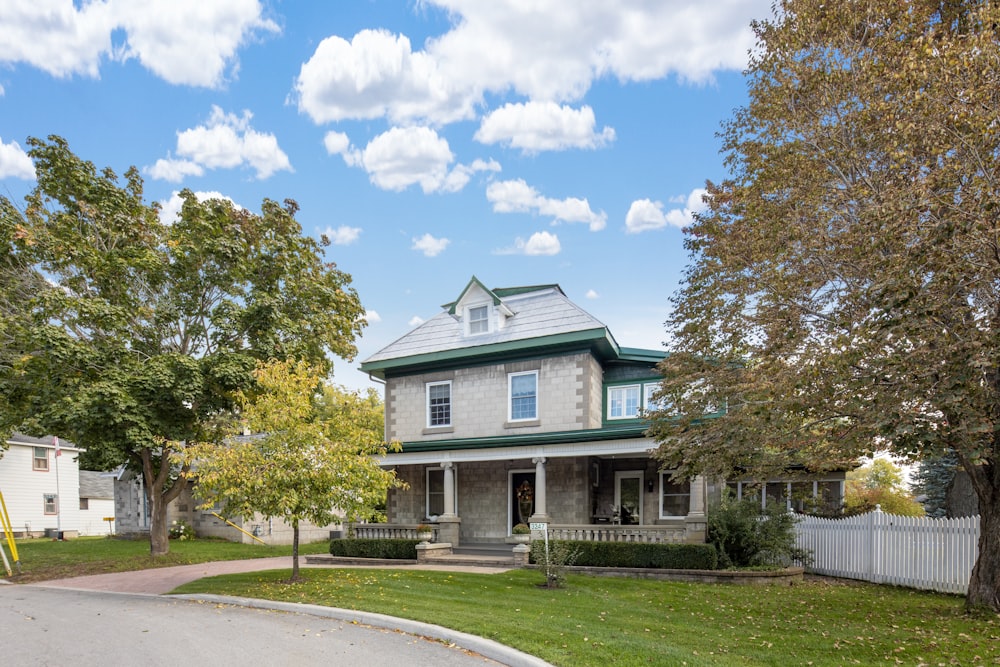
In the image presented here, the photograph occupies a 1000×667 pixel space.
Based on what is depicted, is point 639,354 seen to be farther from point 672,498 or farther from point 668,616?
point 668,616

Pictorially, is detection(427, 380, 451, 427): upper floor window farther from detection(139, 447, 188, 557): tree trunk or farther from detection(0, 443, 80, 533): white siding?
detection(0, 443, 80, 533): white siding

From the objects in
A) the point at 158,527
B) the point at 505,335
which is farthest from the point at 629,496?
the point at 158,527

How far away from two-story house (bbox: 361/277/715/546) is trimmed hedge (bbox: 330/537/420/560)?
45.2 inches

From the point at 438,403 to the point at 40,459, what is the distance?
2865 cm

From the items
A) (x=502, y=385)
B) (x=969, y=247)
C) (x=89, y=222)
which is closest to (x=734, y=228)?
(x=969, y=247)

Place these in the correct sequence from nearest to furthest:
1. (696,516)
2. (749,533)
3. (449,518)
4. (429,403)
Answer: (749,533), (696,516), (449,518), (429,403)

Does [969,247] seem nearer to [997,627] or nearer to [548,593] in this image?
[997,627]

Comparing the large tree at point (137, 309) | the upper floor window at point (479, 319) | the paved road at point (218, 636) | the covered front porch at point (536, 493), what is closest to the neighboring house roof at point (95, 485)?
the large tree at point (137, 309)

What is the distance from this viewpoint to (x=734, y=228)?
45.5 feet

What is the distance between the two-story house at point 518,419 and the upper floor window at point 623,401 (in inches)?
1.3

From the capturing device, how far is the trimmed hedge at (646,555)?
15.2 metres

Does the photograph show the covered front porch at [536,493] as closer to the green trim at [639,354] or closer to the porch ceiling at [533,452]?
the porch ceiling at [533,452]

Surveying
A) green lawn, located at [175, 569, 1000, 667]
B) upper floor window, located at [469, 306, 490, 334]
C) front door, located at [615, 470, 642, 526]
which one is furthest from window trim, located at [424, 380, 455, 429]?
green lawn, located at [175, 569, 1000, 667]

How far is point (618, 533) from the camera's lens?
671 inches
